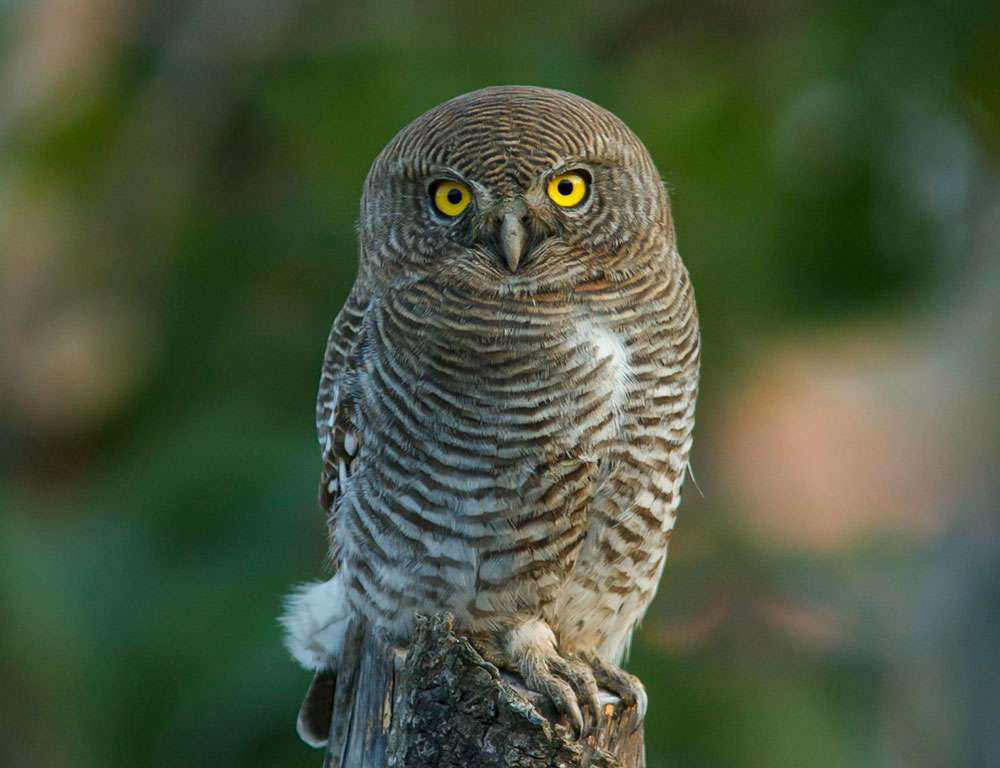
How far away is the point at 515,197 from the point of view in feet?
8.04

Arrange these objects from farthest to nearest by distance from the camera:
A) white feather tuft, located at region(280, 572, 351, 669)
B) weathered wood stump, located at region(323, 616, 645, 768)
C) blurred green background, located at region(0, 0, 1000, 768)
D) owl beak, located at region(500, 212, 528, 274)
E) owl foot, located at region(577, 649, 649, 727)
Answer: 1. blurred green background, located at region(0, 0, 1000, 768)
2. white feather tuft, located at region(280, 572, 351, 669)
3. owl foot, located at region(577, 649, 649, 727)
4. owl beak, located at region(500, 212, 528, 274)
5. weathered wood stump, located at region(323, 616, 645, 768)

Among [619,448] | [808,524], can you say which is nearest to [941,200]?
[808,524]

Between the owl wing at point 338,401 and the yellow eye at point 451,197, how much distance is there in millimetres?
342

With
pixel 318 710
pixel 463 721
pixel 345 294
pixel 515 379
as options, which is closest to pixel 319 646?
pixel 318 710

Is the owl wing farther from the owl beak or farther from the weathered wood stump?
the weathered wood stump

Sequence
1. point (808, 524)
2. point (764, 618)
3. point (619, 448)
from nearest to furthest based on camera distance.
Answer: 1. point (619, 448)
2. point (764, 618)
3. point (808, 524)

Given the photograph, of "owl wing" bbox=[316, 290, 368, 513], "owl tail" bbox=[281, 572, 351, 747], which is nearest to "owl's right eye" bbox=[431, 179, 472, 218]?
"owl wing" bbox=[316, 290, 368, 513]

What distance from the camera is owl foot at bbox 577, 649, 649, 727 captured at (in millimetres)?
2627

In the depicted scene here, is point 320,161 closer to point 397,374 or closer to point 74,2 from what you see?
point 74,2

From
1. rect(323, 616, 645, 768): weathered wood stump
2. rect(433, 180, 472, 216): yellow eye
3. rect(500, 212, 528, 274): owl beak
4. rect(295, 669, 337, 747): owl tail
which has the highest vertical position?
rect(433, 180, 472, 216): yellow eye

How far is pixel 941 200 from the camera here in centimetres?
604

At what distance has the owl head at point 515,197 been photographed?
2.46 meters

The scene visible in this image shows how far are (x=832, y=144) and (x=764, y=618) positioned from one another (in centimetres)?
250

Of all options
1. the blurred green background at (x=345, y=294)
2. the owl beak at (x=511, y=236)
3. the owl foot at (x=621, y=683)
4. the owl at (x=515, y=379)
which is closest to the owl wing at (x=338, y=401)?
the owl at (x=515, y=379)
